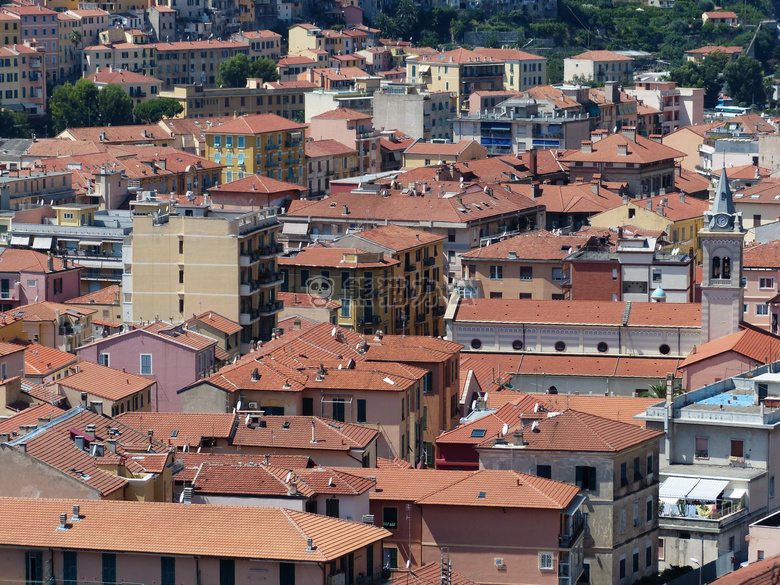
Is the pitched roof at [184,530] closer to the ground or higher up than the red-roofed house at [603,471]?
higher up

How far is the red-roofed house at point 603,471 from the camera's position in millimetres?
58344

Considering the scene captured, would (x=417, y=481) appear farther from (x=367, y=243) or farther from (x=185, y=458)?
(x=367, y=243)

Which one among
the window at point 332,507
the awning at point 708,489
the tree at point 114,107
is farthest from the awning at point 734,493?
the tree at point 114,107

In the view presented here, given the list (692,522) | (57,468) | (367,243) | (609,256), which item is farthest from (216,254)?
(57,468)

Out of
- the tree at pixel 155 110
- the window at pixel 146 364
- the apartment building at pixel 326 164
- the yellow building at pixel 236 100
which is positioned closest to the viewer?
the window at pixel 146 364

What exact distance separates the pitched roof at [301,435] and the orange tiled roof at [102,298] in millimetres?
32619

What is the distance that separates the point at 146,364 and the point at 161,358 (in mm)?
593

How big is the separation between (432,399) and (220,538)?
1099 inches

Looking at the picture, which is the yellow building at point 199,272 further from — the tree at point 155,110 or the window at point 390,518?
the tree at point 155,110

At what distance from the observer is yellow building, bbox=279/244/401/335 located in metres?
94.8

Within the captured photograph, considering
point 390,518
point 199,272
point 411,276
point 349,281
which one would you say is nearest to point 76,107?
point 411,276

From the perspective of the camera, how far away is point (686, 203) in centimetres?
12706

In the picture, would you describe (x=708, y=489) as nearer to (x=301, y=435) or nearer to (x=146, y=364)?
(x=301, y=435)

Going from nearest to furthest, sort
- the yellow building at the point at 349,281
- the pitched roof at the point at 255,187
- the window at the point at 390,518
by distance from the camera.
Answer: the window at the point at 390,518 < the yellow building at the point at 349,281 < the pitched roof at the point at 255,187
